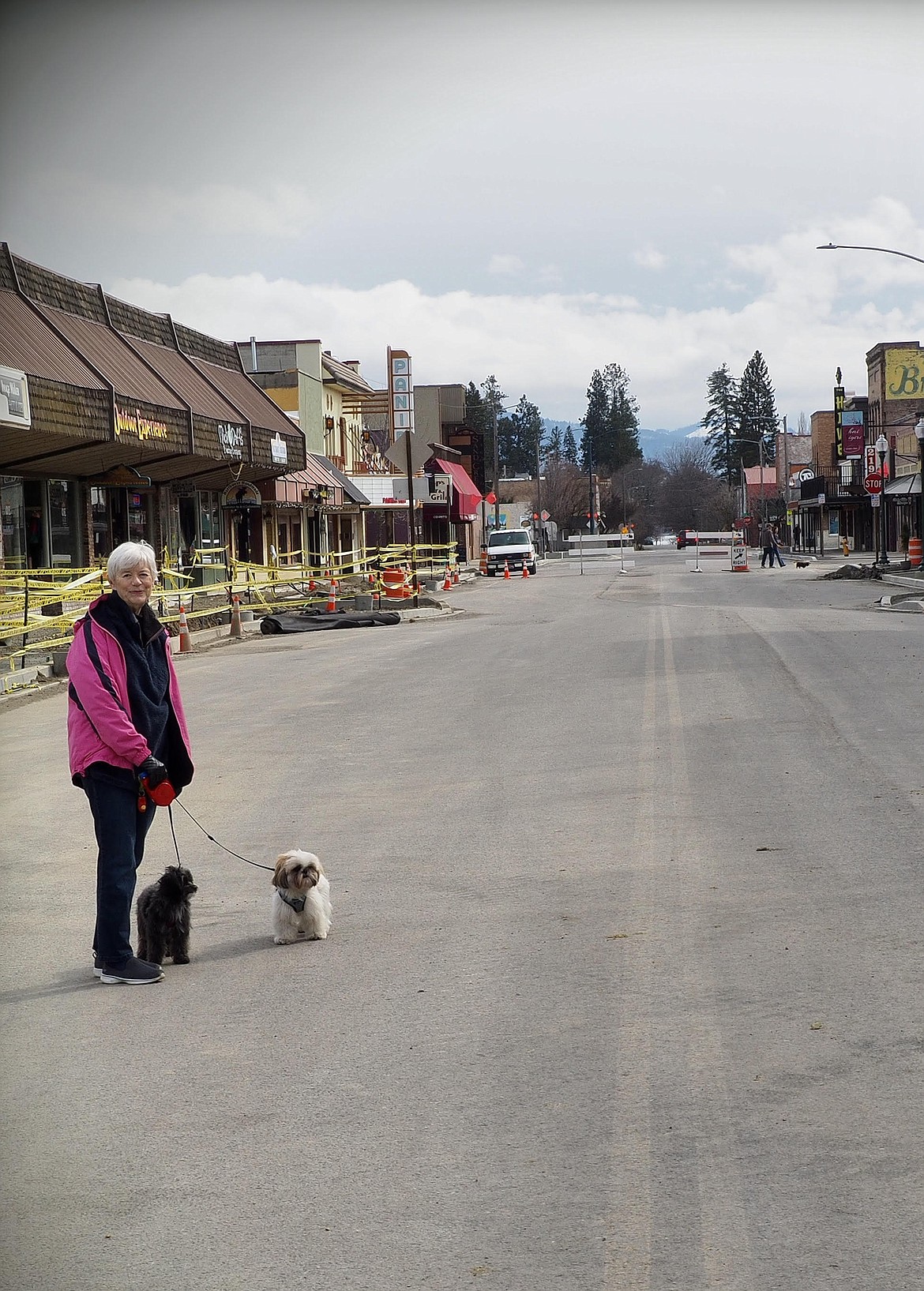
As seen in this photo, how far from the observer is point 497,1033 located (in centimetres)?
534

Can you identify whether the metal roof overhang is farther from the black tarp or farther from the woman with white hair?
the woman with white hair

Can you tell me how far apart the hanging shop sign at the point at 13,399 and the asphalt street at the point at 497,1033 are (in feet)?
39.9

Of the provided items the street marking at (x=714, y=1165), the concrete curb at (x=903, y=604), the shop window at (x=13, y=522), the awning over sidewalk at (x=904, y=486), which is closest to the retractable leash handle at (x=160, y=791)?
the street marking at (x=714, y=1165)

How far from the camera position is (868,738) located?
11961mm

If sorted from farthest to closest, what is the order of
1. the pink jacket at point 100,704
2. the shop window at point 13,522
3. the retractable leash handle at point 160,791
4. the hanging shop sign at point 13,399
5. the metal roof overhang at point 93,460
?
the shop window at point 13,522 → the metal roof overhang at point 93,460 → the hanging shop sign at point 13,399 → the retractable leash handle at point 160,791 → the pink jacket at point 100,704

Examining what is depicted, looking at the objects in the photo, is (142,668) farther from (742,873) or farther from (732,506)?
(732,506)

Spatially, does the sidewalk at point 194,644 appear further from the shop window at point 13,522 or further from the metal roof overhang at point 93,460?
the metal roof overhang at point 93,460

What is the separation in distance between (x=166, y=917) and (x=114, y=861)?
40 centimetres

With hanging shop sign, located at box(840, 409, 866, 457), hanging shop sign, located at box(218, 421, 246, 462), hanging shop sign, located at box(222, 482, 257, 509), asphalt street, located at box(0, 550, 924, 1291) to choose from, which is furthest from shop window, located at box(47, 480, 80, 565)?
hanging shop sign, located at box(840, 409, 866, 457)

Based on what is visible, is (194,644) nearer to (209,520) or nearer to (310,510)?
(209,520)

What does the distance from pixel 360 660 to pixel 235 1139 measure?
55.7 feet

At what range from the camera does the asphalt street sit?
3.77m

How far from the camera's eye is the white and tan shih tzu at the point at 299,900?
21.5ft

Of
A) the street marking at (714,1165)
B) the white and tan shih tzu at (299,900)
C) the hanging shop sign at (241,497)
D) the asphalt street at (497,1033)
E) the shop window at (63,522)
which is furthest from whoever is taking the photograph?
the hanging shop sign at (241,497)
